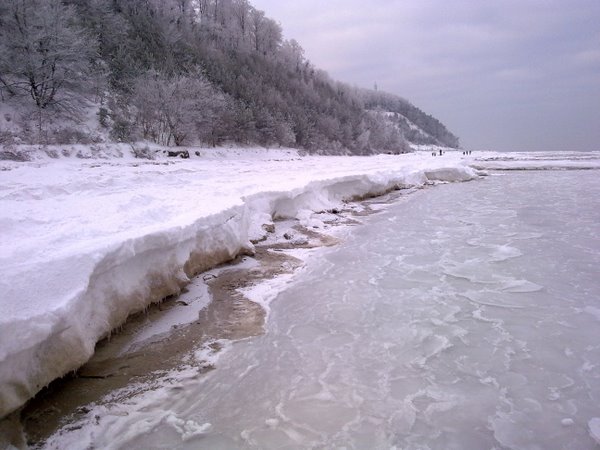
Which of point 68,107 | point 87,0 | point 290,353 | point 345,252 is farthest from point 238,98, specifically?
point 290,353

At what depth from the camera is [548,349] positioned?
4500 mm

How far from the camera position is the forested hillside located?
20375mm

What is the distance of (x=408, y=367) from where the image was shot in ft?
13.7

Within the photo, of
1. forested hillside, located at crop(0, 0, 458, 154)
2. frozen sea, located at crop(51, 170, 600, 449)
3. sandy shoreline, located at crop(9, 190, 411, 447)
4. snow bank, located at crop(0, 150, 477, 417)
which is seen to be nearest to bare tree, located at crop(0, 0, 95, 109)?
forested hillside, located at crop(0, 0, 458, 154)

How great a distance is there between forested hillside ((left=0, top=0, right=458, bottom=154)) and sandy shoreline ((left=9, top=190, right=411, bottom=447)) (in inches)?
560

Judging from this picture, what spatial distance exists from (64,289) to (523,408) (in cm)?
426

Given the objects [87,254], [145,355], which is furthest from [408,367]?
[87,254]

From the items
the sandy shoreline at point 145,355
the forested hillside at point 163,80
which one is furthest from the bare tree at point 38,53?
the sandy shoreline at point 145,355

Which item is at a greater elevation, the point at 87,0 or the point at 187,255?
the point at 87,0

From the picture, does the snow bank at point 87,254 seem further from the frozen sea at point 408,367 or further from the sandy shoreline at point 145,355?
the frozen sea at point 408,367

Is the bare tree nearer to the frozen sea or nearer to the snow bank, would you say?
the snow bank

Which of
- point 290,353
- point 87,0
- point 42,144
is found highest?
point 87,0

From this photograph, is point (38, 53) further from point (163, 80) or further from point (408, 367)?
point (408, 367)

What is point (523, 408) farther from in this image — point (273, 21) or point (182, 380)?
point (273, 21)
